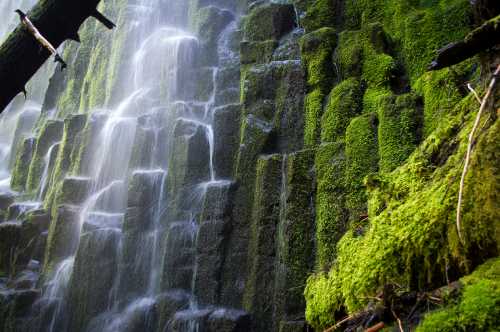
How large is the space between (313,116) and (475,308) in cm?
545

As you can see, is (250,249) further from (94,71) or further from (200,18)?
(94,71)

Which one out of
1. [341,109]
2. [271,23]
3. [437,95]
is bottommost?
[437,95]

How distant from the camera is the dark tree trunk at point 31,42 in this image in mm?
2432

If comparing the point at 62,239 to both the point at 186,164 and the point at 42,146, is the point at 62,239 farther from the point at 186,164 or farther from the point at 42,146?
the point at 42,146

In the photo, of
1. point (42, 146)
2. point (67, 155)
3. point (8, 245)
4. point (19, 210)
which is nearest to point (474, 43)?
point (8, 245)

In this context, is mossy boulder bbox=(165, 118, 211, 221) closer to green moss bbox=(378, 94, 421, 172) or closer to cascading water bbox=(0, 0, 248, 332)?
cascading water bbox=(0, 0, 248, 332)

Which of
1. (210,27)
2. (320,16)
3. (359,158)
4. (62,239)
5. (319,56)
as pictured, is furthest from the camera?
(210,27)

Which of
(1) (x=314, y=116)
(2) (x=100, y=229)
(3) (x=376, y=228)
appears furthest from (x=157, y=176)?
(3) (x=376, y=228)

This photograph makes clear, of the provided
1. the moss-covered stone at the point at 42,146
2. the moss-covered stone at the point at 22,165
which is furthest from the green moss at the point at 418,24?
the moss-covered stone at the point at 22,165


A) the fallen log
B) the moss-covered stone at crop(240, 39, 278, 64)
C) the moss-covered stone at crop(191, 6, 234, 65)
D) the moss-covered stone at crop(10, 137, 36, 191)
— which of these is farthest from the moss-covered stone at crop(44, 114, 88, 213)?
the fallen log

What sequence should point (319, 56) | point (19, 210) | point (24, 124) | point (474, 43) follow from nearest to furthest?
point (474, 43) → point (319, 56) → point (19, 210) → point (24, 124)

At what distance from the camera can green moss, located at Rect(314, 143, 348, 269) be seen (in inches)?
218

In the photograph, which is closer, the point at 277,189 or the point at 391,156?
the point at 391,156

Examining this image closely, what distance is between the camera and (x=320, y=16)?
8211mm
